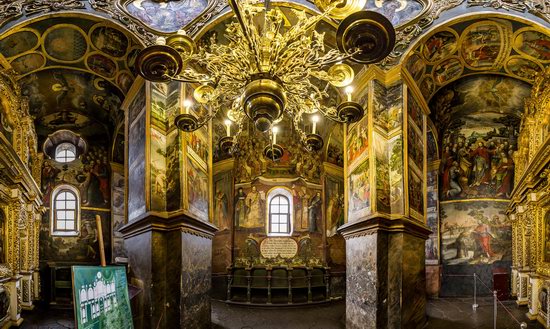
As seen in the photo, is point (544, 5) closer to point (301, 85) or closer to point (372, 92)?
point (372, 92)

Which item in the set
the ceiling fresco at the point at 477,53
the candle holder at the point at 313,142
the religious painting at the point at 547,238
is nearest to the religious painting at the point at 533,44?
the ceiling fresco at the point at 477,53

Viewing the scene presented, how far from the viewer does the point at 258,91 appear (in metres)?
5.36

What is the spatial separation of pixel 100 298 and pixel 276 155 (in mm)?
4319

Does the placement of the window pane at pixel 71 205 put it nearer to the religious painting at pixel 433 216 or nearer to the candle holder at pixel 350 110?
the candle holder at pixel 350 110

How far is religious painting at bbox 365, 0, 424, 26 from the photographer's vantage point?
31.6 feet

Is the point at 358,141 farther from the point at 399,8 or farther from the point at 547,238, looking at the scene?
the point at 547,238

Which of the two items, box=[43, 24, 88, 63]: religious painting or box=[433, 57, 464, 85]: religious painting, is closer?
box=[43, 24, 88, 63]: religious painting

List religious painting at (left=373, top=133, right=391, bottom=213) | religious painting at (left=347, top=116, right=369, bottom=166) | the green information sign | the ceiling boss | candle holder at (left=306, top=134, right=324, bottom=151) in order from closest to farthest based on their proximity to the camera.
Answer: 1. the green information sign
2. the ceiling boss
3. candle holder at (left=306, top=134, right=324, bottom=151)
4. religious painting at (left=373, top=133, right=391, bottom=213)
5. religious painting at (left=347, top=116, right=369, bottom=166)

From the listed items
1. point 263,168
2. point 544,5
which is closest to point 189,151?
point 263,168

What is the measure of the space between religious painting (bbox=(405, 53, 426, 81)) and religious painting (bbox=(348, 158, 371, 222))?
2809 mm

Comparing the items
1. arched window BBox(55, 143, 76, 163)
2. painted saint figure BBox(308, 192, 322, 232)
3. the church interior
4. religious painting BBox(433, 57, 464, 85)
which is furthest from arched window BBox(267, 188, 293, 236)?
arched window BBox(55, 143, 76, 163)

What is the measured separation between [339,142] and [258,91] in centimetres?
1194

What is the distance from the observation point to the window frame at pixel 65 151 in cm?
1655

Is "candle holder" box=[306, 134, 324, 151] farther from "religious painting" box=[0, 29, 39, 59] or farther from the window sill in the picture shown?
the window sill
